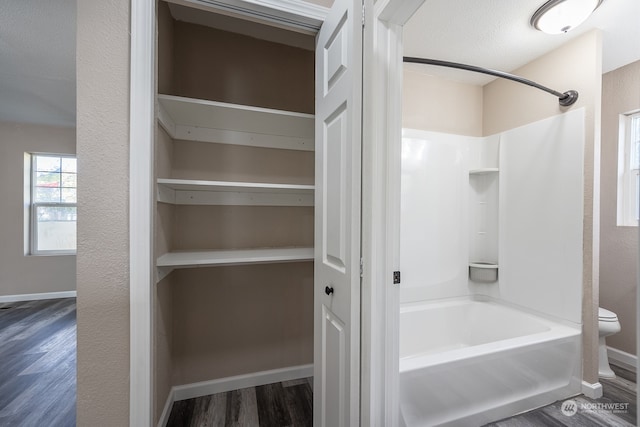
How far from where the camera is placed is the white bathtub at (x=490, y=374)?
1380 mm

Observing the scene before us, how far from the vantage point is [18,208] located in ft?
11.3

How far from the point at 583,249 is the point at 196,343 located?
2644mm

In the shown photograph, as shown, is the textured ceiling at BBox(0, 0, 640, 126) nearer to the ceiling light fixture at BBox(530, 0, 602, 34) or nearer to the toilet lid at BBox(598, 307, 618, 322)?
the ceiling light fixture at BBox(530, 0, 602, 34)

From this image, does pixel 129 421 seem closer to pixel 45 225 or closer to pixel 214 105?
pixel 214 105

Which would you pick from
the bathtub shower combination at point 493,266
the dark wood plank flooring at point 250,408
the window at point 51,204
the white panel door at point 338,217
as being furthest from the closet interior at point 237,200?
the window at point 51,204

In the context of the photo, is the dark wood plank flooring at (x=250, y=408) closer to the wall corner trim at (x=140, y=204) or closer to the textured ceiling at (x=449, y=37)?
the wall corner trim at (x=140, y=204)

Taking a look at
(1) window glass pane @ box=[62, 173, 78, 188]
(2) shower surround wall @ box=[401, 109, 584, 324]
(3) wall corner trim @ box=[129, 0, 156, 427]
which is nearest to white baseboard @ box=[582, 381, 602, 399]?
(2) shower surround wall @ box=[401, 109, 584, 324]

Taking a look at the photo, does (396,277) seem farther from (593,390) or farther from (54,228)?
(54,228)

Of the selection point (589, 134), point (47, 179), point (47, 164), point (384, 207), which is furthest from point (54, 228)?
point (589, 134)

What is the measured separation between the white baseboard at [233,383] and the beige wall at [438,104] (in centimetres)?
Result: 209

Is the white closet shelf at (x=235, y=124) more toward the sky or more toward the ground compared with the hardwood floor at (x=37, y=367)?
more toward the sky

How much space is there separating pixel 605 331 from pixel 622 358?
1.83ft

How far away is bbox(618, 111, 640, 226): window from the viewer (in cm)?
203

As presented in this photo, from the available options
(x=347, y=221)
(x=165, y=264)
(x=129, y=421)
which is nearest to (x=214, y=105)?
(x=165, y=264)
